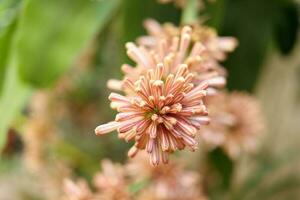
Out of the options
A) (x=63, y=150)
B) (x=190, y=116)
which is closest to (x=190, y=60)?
(x=190, y=116)

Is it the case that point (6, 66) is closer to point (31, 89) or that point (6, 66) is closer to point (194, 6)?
point (31, 89)

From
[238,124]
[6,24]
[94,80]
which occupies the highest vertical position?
[94,80]

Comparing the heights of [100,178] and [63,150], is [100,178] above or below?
below

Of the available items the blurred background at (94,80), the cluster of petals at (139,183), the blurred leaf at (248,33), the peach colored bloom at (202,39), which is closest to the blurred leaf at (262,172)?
the blurred background at (94,80)

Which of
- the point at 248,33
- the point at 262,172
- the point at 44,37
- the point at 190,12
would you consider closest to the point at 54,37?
the point at 44,37

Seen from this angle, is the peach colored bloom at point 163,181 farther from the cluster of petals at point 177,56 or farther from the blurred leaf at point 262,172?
the blurred leaf at point 262,172

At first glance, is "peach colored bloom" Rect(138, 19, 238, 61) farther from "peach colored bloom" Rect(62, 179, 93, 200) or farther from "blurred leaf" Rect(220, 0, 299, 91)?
"blurred leaf" Rect(220, 0, 299, 91)

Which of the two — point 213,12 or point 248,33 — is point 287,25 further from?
point 213,12
